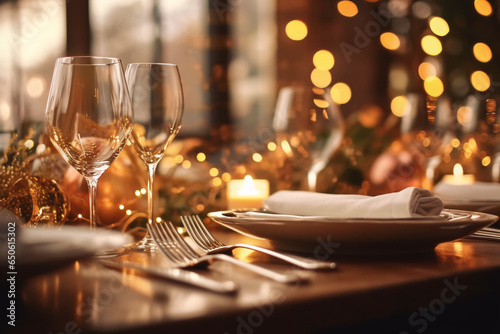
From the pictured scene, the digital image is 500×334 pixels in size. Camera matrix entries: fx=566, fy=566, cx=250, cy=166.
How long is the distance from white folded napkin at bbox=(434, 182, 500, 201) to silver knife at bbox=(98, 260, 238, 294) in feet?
1.91

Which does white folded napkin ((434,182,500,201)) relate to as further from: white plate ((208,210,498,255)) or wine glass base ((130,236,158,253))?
wine glass base ((130,236,158,253))

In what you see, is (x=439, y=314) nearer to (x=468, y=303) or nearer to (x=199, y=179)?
(x=468, y=303)

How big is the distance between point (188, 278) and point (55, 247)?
12 centimetres

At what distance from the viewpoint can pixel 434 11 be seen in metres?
3.52

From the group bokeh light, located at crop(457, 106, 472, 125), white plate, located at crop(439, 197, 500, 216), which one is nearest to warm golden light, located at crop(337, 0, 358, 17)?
bokeh light, located at crop(457, 106, 472, 125)

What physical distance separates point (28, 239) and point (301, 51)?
11.1 ft

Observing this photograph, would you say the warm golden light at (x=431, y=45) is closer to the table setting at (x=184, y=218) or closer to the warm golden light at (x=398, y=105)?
the warm golden light at (x=398, y=105)

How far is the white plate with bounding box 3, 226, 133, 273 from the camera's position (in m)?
0.45

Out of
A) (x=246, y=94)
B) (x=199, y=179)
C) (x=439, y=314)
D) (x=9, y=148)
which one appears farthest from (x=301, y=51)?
(x=439, y=314)

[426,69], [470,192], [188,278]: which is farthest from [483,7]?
[188,278]

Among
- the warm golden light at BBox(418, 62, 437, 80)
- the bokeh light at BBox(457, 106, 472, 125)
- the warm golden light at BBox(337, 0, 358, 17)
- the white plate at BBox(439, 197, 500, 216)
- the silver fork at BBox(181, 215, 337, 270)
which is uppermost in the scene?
the warm golden light at BBox(337, 0, 358, 17)

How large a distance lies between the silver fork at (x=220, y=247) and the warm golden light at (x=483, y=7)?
10.2ft

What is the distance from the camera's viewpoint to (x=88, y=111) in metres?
0.68

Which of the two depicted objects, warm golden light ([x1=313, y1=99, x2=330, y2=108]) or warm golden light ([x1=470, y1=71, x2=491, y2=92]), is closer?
warm golden light ([x1=313, y1=99, x2=330, y2=108])
